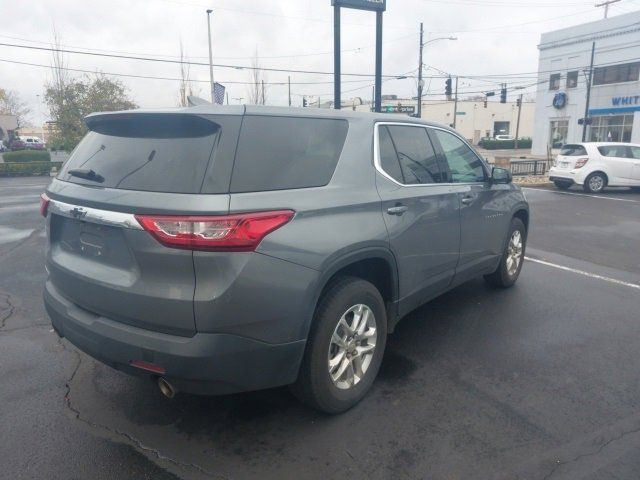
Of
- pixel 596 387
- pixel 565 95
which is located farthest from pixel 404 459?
pixel 565 95

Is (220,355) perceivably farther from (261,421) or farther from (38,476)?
(38,476)

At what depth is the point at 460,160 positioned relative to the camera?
461cm

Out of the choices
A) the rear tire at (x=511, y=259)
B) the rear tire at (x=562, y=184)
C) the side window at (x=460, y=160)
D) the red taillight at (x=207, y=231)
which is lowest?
the rear tire at (x=562, y=184)

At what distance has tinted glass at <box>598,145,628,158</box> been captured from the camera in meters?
16.1

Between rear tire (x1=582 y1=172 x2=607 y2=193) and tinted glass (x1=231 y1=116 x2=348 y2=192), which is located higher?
tinted glass (x1=231 y1=116 x2=348 y2=192)

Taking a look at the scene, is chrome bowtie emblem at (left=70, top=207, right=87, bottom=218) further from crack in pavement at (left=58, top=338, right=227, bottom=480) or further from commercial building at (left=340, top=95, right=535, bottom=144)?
commercial building at (left=340, top=95, right=535, bottom=144)

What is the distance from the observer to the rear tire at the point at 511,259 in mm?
5488

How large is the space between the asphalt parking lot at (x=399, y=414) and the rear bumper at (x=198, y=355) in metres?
0.46

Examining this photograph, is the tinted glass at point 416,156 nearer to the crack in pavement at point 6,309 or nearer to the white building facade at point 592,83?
the crack in pavement at point 6,309

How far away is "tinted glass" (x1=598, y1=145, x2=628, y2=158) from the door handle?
15.2 metres

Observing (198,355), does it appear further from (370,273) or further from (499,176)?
(499,176)

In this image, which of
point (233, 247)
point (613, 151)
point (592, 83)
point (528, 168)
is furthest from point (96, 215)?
point (592, 83)

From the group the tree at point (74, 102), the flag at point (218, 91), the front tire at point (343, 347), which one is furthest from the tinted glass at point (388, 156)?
the tree at point (74, 102)

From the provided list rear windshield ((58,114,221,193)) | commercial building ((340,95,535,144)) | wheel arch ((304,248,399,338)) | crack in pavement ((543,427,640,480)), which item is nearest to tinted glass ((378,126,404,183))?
wheel arch ((304,248,399,338))
